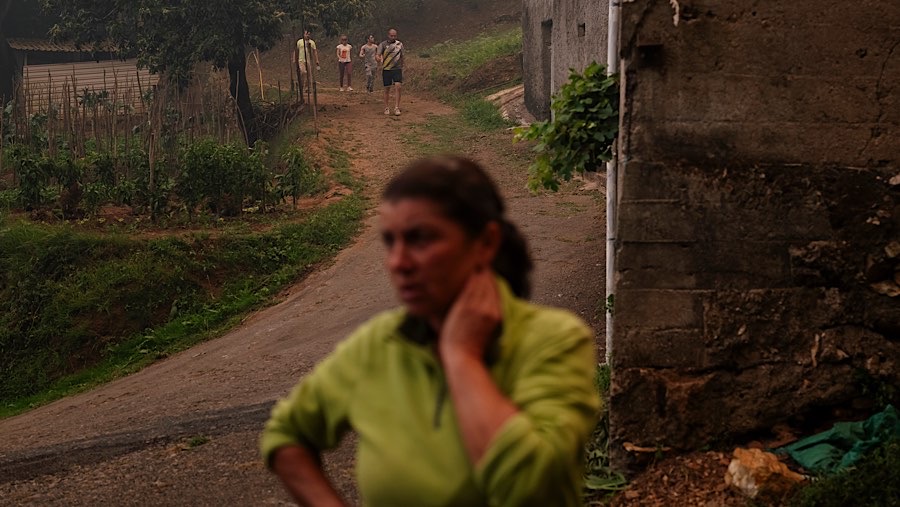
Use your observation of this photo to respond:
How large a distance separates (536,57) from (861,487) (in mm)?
15019

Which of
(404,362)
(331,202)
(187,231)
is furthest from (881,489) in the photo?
(331,202)

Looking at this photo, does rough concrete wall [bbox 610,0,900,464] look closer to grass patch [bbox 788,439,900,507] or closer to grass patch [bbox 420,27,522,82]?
grass patch [bbox 788,439,900,507]

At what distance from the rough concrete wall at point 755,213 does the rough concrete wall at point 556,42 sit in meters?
7.68

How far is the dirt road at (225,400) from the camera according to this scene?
264 inches

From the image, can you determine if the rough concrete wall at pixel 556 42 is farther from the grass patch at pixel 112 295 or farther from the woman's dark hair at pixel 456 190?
the woman's dark hair at pixel 456 190

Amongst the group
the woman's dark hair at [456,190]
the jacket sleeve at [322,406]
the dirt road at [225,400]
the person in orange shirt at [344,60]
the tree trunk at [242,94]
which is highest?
the person in orange shirt at [344,60]

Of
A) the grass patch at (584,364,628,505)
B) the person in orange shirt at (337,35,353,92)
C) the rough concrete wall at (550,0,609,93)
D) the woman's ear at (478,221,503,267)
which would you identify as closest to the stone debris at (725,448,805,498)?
the grass patch at (584,364,628,505)

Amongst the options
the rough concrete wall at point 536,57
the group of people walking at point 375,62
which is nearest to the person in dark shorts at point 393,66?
the group of people walking at point 375,62

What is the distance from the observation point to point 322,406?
200cm

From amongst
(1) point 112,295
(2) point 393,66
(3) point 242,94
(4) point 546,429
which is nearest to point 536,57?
(2) point 393,66

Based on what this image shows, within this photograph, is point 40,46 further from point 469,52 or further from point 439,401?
point 439,401

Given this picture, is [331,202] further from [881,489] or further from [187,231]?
[881,489]

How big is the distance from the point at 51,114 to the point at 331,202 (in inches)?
162

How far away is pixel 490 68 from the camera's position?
76.4 feet
